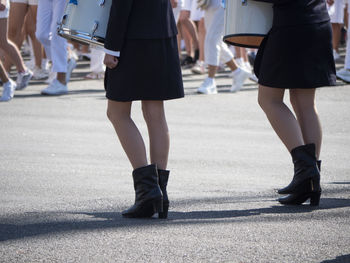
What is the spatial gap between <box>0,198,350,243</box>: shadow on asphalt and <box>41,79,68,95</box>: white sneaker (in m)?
5.88

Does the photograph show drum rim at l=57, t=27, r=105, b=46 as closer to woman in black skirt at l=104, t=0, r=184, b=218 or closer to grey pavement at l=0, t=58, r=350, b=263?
woman in black skirt at l=104, t=0, r=184, b=218

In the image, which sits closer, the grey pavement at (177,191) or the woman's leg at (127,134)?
the grey pavement at (177,191)

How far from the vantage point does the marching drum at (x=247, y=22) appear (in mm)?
4949

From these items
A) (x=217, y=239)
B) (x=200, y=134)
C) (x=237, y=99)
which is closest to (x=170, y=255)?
(x=217, y=239)

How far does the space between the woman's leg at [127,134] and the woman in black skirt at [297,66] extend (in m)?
0.88

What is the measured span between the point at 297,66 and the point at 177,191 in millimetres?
1269

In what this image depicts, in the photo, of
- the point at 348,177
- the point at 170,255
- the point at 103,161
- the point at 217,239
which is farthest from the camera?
the point at 103,161

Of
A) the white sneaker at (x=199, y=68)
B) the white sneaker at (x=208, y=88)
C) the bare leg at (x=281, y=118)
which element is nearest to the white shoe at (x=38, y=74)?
the white sneaker at (x=199, y=68)

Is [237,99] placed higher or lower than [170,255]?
lower

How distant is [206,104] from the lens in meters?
9.82

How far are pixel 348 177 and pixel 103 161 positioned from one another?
194 centimetres

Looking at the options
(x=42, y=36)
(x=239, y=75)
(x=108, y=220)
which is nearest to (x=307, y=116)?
(x=108, y=220)

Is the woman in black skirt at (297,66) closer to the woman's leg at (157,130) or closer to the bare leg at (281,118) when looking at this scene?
the bare leg at (281,118)

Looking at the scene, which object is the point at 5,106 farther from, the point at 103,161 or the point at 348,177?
the point at 348,177
